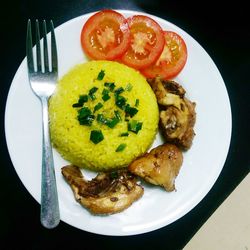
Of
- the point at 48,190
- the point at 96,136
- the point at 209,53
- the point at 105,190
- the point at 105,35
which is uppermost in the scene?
the point at 209,53

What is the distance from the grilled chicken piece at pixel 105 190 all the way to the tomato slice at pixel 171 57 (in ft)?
1.49

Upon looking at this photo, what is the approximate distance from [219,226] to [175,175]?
34 centimetres

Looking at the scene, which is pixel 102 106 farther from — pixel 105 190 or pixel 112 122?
pixel 105 190

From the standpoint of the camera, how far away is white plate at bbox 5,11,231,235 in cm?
189

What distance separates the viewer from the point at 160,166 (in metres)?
1.89

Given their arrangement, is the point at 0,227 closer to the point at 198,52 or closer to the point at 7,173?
the point at 7,173

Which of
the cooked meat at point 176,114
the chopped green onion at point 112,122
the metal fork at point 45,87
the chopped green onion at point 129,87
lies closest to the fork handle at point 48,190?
the metal fork at point 45,87

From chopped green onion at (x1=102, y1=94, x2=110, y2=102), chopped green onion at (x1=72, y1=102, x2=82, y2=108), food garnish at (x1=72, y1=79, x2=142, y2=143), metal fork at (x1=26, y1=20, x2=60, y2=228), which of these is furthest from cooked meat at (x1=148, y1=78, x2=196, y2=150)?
metal fork at (x1=26, y1=20, x2=60, y2=228)

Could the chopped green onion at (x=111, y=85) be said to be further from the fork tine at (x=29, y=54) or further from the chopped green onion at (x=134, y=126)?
the fork tine at (x=29, y=54)

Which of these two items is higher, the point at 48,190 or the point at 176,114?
the point at 176,114

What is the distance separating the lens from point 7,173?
2.08 metres

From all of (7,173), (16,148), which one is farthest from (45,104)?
(7,173)

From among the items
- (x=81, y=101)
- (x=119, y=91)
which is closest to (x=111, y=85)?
(x=119, y=91)

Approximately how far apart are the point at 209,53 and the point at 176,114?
468 millimetres
